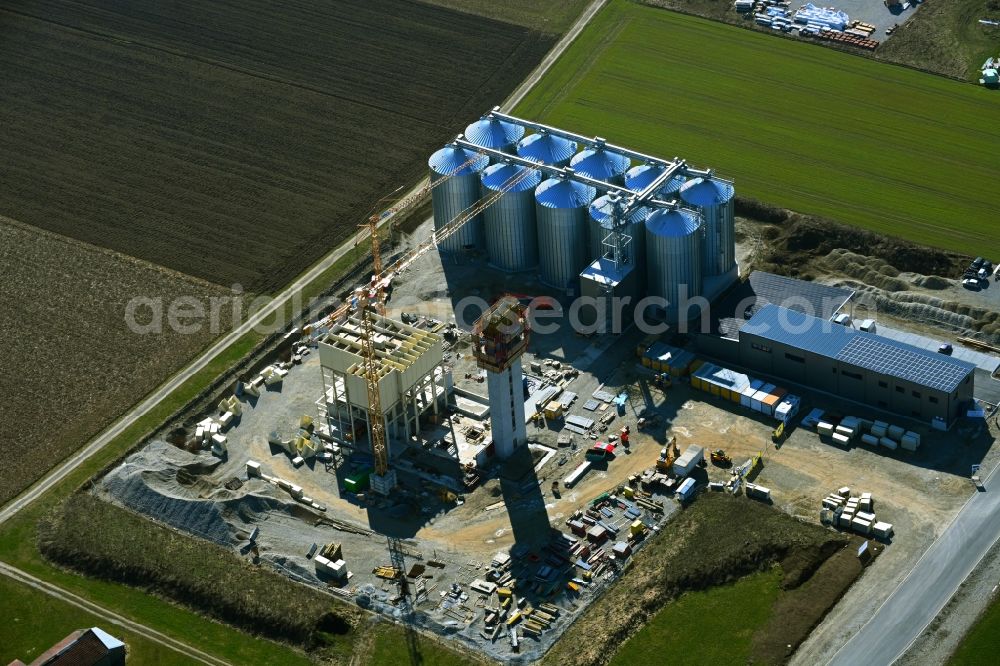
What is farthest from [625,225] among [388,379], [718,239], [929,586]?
[929,586]

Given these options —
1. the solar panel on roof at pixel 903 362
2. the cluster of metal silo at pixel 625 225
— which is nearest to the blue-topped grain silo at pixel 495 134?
the cluster of metal silo at pixel 625 225

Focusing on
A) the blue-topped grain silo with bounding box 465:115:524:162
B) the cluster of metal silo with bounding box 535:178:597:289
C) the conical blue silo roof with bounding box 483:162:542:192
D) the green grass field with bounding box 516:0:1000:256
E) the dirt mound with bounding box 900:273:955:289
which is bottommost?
the dirt mound with bounding box 900:273:955:289

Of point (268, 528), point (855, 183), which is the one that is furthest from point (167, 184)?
→ point (855, 183)

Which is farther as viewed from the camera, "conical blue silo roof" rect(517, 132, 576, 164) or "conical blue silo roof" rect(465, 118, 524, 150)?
"conical blue silo roof" rect(465, 118, 524, 150)

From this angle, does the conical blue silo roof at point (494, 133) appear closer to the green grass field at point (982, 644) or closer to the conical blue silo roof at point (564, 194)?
the conical blue silo roof at point (564, 194)

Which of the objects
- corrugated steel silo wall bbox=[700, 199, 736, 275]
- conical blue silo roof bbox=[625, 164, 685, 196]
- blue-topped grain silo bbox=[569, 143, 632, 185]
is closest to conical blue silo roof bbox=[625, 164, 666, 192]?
conical blue silo roof bbox=[625, 164, 685, 196]

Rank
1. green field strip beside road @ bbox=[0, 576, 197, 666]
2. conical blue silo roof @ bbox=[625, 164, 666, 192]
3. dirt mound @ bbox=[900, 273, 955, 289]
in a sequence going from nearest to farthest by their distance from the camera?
green field strip beside road @ bbox=[0, 576, 197, 666] < dirt mound @ bbox=[900, 273, 955, 289] < conical blue silo roof @ bbox=[625, 164, 666, 192]

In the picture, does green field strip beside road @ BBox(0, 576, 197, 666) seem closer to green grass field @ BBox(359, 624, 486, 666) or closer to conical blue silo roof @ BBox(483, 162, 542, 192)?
green grass field @ BBox(359, 624, 486, 666)

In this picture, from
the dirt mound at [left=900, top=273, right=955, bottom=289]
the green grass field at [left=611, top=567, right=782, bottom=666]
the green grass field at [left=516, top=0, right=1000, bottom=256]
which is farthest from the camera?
the green grass field at [left=516, top=0, right=1000, bottom=256]

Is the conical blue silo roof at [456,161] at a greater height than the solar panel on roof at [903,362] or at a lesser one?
greater
